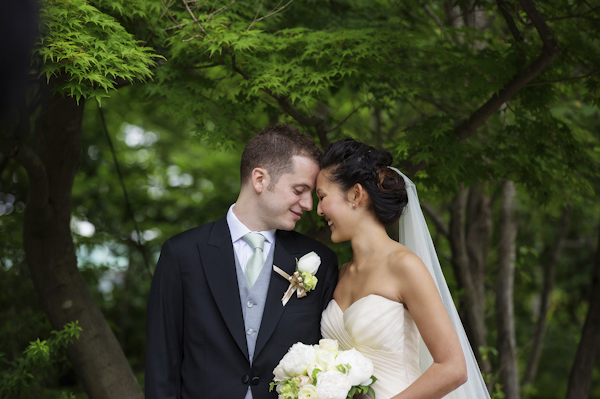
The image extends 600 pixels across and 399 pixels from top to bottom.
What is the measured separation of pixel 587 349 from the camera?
579 centimetres

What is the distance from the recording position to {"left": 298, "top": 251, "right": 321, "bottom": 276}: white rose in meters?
2.70

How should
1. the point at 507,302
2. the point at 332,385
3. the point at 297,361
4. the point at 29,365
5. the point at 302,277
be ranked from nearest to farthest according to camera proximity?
the point at 332,385 < the point at 297,361 < the point at 302,277 < the point at 29,365 < the point at 507,302

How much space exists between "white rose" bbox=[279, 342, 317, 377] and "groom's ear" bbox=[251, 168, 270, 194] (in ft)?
2.95

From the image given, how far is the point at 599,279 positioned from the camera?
5832 millimetres

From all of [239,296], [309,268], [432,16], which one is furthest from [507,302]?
[239,296]

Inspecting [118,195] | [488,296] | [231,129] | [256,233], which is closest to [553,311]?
[488,296]

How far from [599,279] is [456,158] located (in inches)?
124

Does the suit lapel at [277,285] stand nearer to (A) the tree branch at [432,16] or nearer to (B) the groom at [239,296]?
(B) the groom at [239,296]

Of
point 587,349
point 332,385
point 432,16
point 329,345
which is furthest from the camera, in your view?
point 432,16

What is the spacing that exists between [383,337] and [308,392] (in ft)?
1.70

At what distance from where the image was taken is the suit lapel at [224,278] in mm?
2559

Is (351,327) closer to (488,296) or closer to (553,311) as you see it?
(488,296)

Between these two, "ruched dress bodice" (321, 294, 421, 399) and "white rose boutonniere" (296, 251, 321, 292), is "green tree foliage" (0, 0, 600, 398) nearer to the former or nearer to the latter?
"white rose boutonniere" (296, 251, 321, 292)

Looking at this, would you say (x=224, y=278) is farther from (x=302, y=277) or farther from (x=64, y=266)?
(x=64, y=266)
